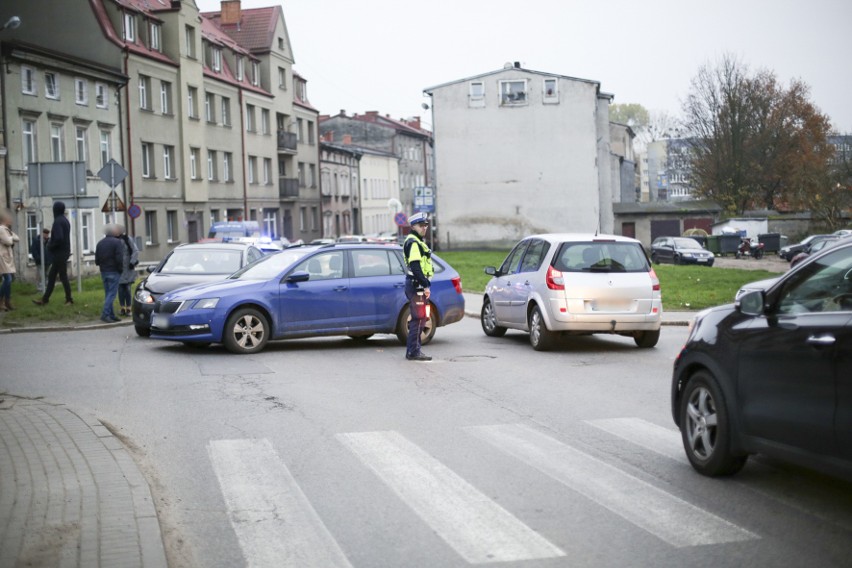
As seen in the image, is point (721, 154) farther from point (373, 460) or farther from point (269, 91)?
point (373, 460)

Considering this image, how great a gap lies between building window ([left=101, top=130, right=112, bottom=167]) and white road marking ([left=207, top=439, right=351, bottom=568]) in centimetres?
4168

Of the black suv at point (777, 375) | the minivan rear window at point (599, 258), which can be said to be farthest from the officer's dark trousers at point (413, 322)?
the black suv at point (777, 375)

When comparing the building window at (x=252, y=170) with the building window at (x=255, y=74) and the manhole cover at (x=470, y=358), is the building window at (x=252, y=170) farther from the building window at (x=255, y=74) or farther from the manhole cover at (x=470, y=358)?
the manhole cover at (x=470, y=358)

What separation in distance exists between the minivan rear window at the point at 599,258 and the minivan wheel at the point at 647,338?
1.01 meters

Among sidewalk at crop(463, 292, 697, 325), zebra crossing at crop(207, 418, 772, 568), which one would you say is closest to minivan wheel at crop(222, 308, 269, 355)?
zebra crossing at crop(207, 418, 772, 568)

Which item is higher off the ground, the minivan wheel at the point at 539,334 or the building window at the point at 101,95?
the building window at the point at 101,95

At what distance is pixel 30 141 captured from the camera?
40.4m

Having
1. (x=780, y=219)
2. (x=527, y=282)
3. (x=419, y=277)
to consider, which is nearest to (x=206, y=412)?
(x=419, y=277)

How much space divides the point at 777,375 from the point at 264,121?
6676cm

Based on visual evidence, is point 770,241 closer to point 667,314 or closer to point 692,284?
point 692,284

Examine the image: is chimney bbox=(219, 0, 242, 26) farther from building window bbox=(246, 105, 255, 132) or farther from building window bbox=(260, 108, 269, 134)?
building window bbox=(246, 105, 255, 132)

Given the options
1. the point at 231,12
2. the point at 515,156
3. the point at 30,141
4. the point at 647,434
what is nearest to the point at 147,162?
the point at 30,141

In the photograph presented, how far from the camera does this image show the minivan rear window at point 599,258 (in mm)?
14766

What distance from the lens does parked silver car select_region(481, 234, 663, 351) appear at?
1462 centimetres
